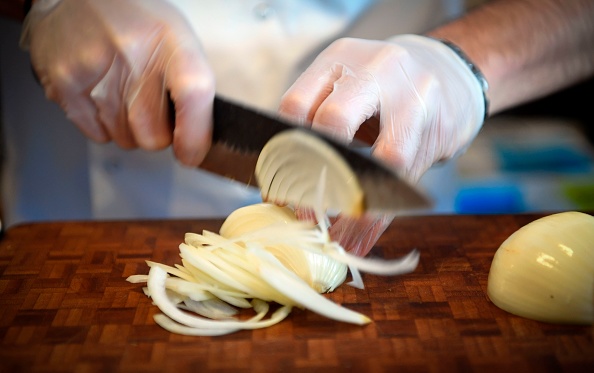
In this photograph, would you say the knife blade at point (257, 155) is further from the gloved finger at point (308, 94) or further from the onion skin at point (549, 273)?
the onion skin at point (549, 273)

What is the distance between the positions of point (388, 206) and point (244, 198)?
100 centimetres

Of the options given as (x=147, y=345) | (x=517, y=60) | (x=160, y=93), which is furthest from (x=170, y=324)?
Result: (x=517, y=60)

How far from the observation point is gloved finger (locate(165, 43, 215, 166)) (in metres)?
1.69

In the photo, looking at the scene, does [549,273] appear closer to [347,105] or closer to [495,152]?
[347,105]

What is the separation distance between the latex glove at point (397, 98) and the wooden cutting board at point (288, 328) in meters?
0.27

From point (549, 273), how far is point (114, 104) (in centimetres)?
117

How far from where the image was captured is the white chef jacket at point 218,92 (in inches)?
86.7

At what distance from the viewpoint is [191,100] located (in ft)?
5.54

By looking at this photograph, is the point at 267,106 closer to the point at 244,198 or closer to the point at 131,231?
the point at 244,198

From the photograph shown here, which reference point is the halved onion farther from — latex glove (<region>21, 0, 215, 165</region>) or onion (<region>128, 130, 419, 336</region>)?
latex glove (<region>21, 0, 215, 165</region>)

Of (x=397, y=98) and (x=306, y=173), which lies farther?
(x=397, y=98)

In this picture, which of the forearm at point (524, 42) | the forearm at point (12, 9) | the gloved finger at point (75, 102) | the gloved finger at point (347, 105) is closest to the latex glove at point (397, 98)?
the gloved finger at point (347, 105)

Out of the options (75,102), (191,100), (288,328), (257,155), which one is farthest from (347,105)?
(75,102)

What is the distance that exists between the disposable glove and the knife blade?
109 millimetres
